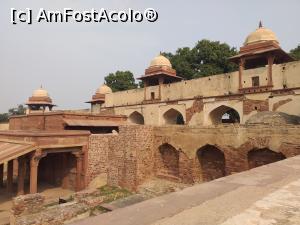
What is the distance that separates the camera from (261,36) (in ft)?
54.6

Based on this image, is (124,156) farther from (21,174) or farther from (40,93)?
(40,93)

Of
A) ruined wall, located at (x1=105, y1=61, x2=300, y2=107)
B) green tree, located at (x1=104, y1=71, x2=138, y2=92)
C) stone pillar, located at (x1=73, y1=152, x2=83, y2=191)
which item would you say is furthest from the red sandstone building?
green tree, located at (x1=104, y1=71, x2=138, y2=92)

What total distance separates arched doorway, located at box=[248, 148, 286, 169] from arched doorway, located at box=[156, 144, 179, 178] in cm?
352

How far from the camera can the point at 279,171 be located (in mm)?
3785

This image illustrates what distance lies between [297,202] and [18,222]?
7.21m

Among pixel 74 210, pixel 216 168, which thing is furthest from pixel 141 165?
pixel 74 210

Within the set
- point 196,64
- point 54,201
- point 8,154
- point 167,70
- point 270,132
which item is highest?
point 196,64

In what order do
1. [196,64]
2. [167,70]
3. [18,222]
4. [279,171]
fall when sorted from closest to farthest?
[279,171] → [18,222] → [167,70] → [196,64]

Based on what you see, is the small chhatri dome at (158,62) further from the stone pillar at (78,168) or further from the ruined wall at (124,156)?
the stone pillar at (78,168)

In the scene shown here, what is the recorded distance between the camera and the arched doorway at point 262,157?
892 centimetres

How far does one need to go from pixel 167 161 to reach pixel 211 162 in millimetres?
2421

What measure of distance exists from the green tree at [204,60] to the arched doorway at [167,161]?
17162 millimetres

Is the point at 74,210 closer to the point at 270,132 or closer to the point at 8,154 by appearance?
the point at 8,154

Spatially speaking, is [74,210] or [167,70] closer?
[74,210]
